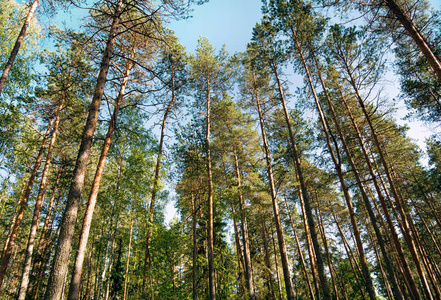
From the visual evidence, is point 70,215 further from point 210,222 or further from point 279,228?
point 279,228

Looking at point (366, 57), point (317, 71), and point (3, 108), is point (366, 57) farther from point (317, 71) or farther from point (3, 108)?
point (3, 108)

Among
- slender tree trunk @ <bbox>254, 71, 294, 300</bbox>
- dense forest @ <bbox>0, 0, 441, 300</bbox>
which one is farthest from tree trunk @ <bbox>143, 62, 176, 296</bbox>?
slender tree trunk @ <bbox>254, 71, 294, 300</bbox>

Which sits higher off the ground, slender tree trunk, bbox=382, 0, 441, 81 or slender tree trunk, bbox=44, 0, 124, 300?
slender tree trunk, bbox=382, 0, 441, 81

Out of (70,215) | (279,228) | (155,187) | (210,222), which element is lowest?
(70,215)

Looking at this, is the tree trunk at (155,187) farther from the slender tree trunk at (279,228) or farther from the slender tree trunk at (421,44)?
the slender tree trunk at (421,44)

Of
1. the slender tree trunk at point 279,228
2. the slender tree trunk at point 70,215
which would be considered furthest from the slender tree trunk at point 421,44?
the slender tree trunk at point 70,215

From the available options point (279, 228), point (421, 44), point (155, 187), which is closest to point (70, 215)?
point (155, 187)

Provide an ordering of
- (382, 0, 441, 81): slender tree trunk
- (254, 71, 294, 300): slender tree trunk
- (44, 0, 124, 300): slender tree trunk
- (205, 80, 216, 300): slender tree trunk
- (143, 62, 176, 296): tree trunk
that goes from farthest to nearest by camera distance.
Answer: (205, 80, 216, 300): slender tree trunk < (143, 62, 176, 296): tree trunk < (254, 71, 294, 300): slender tree trunk < (382, 0, 441, 81): slender tree trunk < (44, 0, 124, 300): slender tree trunk

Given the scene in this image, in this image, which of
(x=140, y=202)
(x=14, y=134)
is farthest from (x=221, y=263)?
(x=14, y=134)

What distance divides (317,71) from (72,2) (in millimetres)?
10899

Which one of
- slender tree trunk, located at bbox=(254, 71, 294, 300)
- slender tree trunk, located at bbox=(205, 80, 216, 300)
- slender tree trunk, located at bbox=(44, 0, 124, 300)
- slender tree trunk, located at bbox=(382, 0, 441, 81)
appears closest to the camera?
slender tree trunk, located at bbox=(44, 0, 124, 300)

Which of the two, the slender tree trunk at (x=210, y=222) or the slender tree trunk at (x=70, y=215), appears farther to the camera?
the slender tree trunk at (x=210, y=222)

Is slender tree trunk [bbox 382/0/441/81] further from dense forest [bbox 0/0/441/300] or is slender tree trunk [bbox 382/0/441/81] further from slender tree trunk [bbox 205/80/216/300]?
slender tree trunk [bbox 205/80/216/300]

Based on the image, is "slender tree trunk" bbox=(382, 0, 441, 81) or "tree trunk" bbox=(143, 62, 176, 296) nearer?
"slender tree trunk" bbox=(382, 0, 441, 81)
